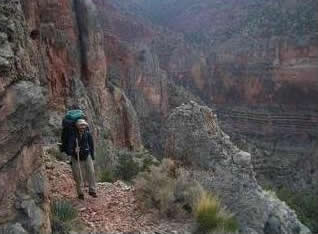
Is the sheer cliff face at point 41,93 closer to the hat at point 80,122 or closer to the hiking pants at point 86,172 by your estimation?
the hat at point 80,122

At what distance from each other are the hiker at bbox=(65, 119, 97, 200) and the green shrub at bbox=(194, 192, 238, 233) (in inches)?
57.5

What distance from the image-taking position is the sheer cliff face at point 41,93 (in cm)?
486

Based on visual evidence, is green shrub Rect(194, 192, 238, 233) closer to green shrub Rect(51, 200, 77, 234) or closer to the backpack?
green shrub Rect(51, 200, 77, 234)

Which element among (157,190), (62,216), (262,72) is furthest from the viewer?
(262,72)

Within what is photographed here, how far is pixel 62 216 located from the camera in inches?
237

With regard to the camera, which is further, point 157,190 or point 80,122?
point 157,190

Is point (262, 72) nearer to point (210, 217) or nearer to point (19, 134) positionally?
point (210, 217)

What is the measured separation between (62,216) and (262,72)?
58632 mm

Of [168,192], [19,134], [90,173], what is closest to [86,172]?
[90,173]

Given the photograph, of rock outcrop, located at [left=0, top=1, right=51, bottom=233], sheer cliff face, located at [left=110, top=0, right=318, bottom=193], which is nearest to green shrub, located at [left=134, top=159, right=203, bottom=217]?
rock outcrop, located at [left=0, top=1, right=51, bottom=233]

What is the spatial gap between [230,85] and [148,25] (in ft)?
41.6

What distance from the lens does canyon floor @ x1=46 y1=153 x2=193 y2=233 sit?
636 centimetres

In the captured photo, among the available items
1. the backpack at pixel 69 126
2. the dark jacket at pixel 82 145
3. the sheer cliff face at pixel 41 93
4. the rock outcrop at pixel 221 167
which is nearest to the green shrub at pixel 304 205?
the sheer cliff face at pixel 41 93

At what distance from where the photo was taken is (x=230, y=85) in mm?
64938
